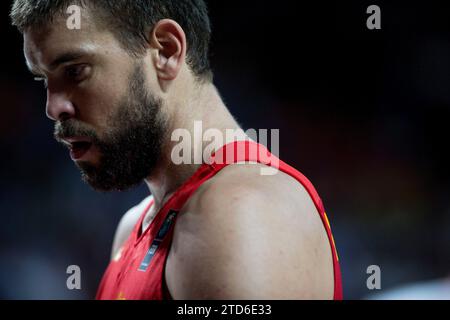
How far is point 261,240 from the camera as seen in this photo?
53.6 inches

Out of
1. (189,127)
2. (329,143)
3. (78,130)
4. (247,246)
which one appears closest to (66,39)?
(78,130)

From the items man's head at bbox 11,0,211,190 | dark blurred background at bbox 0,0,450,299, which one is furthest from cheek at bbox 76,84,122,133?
dark blurred background at bbox 0,0,450,299

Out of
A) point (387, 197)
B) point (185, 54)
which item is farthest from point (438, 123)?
point (185, 54)

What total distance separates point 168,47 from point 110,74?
0.21 meters

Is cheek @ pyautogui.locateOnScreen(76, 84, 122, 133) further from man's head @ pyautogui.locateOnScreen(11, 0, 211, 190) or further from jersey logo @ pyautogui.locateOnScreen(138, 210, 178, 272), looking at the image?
jersey logo @ pyautogui.locateOnScreen(138, 210, 178, 272)

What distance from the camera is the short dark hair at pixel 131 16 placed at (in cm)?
174

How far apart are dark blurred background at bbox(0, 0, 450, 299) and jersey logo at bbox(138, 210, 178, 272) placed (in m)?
2.80

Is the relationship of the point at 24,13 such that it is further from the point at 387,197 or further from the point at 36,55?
the point at 387,197

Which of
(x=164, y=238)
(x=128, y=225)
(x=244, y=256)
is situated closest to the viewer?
(x=244, y=256)

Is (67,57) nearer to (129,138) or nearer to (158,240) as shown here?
(129,138)

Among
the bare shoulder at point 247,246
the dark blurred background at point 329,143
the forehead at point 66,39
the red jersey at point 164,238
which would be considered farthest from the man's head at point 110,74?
the dark blurred background at point 329,143

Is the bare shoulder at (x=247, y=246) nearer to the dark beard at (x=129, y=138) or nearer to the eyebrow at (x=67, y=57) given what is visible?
the dark beard at (x=129, y=138)

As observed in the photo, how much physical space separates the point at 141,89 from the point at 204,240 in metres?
0.61

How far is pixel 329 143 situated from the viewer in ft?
15.1
